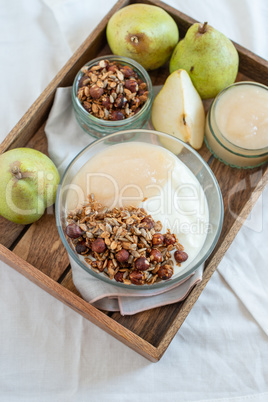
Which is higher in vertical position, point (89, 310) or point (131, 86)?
point (131, 86)

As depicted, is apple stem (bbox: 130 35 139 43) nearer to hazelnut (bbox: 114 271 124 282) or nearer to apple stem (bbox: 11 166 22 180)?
apple stem (bbox: 11 166 22 180)

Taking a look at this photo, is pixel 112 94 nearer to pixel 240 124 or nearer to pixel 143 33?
pixel 143 33

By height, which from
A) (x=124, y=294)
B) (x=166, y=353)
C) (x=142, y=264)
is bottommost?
(x=166, y=353)

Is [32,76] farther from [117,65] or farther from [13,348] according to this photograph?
[13,348]

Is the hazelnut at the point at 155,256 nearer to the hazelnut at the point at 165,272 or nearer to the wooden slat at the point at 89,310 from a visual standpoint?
the hazelnut at the point at 165,272

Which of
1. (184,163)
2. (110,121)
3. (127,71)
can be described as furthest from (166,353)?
(127,71)

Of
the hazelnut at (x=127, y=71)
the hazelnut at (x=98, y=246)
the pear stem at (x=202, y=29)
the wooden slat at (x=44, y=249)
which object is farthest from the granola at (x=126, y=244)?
the pear stem at (x=202, y=29)

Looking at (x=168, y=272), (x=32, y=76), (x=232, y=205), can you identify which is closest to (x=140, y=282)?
(x=168, y=272)
